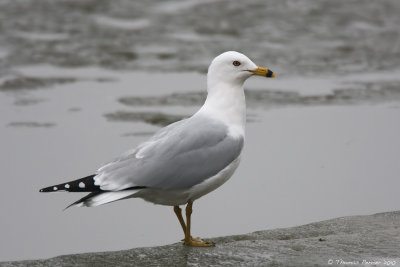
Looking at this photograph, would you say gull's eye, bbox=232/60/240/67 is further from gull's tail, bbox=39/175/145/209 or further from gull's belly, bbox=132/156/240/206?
gull's tail, bbox=39/175/145/209

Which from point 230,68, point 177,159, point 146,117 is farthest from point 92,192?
point 146,117

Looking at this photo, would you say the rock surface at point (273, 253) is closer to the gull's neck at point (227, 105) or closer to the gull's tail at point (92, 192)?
the gull's tail at point (92, 192)

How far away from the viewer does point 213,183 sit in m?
4.77

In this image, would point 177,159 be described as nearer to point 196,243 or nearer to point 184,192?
point 184,192

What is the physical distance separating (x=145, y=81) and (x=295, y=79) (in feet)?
6.43

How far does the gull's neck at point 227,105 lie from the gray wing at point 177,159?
8cm

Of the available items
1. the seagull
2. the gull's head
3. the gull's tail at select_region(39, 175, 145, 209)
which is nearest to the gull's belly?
the seagull

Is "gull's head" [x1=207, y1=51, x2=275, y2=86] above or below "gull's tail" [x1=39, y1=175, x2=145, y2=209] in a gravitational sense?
above

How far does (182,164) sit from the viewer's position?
15.4 ft

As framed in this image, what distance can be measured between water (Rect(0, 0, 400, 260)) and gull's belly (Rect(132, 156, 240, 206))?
32.0 inches

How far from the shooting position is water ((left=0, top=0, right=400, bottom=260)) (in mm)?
6016

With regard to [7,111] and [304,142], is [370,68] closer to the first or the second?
[304,142]

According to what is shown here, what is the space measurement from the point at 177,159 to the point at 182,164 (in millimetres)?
44

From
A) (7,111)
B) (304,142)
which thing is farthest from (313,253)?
(7,111)
